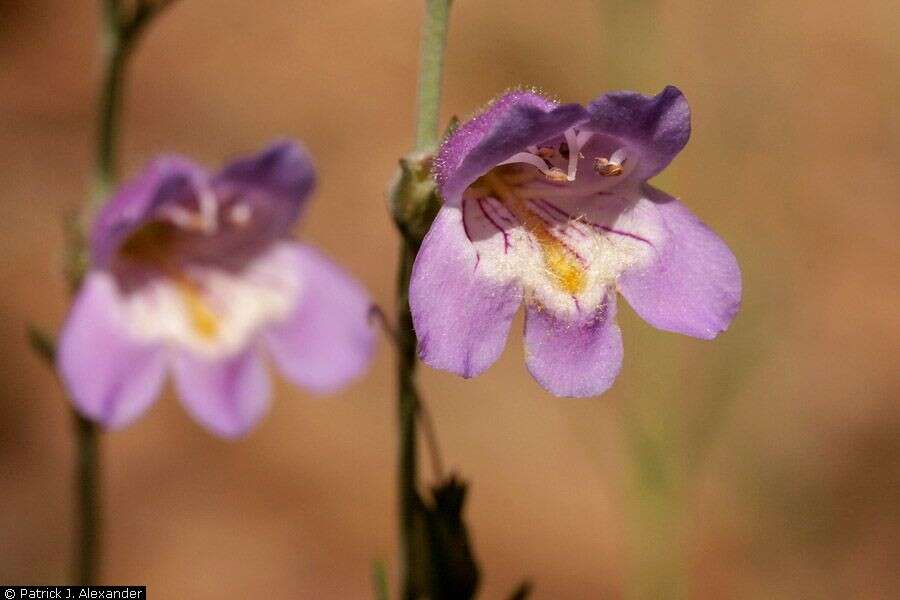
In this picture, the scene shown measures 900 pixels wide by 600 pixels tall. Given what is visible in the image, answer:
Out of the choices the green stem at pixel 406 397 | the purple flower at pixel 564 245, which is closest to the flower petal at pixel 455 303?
the purple flower at pixel 564 245

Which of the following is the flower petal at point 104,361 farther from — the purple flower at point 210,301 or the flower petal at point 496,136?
the flower petal at point 496,136

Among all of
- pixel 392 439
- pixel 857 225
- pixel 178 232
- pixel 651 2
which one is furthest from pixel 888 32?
pixel 178 232

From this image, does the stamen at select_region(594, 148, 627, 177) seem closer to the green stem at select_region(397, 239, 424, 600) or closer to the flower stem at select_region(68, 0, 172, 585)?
the green stem at select_region(397, 239, 424, 600)

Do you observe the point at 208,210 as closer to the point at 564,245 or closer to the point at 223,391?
the point at 223,391

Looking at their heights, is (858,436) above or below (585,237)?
below

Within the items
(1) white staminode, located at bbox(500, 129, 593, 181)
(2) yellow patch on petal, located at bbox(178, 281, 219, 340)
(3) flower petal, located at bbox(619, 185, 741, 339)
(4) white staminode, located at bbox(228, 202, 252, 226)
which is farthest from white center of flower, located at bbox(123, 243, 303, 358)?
(3) flower petal, located at bbox(619, 185, 741, 339)

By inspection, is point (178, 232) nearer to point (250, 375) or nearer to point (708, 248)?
point (250, 375)
